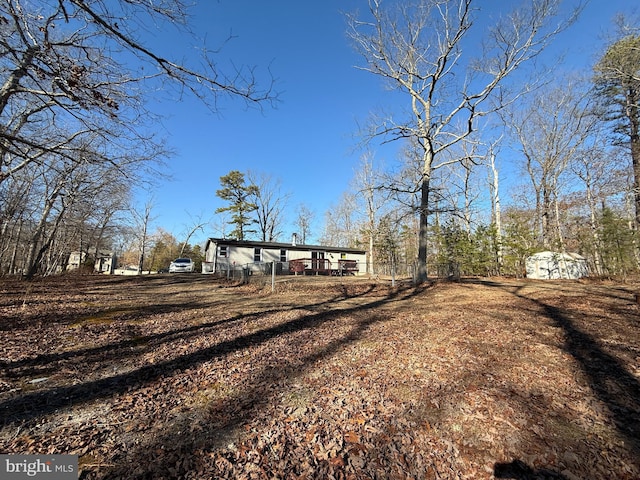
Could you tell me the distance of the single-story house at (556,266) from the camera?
1555cm

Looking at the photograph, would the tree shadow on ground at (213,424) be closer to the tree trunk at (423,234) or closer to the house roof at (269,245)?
the tree trunk at (423,234)

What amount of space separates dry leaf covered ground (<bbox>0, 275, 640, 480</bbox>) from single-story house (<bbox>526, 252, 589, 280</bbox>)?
11.8 meters

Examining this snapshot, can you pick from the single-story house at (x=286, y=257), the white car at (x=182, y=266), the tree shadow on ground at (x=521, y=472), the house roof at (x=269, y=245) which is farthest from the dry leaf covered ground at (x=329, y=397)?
the white car at (x=182, y=266)

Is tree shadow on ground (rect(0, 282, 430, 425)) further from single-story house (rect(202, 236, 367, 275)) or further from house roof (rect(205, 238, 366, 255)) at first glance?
house roof (rect(205, 238, 366, 255))

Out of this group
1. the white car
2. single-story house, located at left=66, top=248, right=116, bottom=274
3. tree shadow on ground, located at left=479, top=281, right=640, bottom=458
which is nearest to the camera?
tree shadow on ground, located at left=479, top=281, right=640, bottom=458

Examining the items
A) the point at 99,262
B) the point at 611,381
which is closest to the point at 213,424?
the point at 611,381

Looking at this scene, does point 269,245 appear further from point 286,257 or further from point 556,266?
point 556,266

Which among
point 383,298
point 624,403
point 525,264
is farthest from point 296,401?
point 525,264

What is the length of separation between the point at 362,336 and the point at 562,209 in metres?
23.0

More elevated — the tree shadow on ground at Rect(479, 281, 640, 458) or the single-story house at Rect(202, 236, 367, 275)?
the single-story house at Rect(202, 236, 367, 275)

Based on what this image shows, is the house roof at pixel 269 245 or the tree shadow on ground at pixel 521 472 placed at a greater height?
the house roof at pixel 269 245

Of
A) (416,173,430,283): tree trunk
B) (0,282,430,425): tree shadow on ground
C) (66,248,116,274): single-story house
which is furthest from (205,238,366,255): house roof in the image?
(0,282,430,425): tree shadow on ground

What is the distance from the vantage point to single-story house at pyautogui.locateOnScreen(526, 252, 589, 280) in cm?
1555

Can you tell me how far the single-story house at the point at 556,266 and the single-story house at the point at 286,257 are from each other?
10.8m
